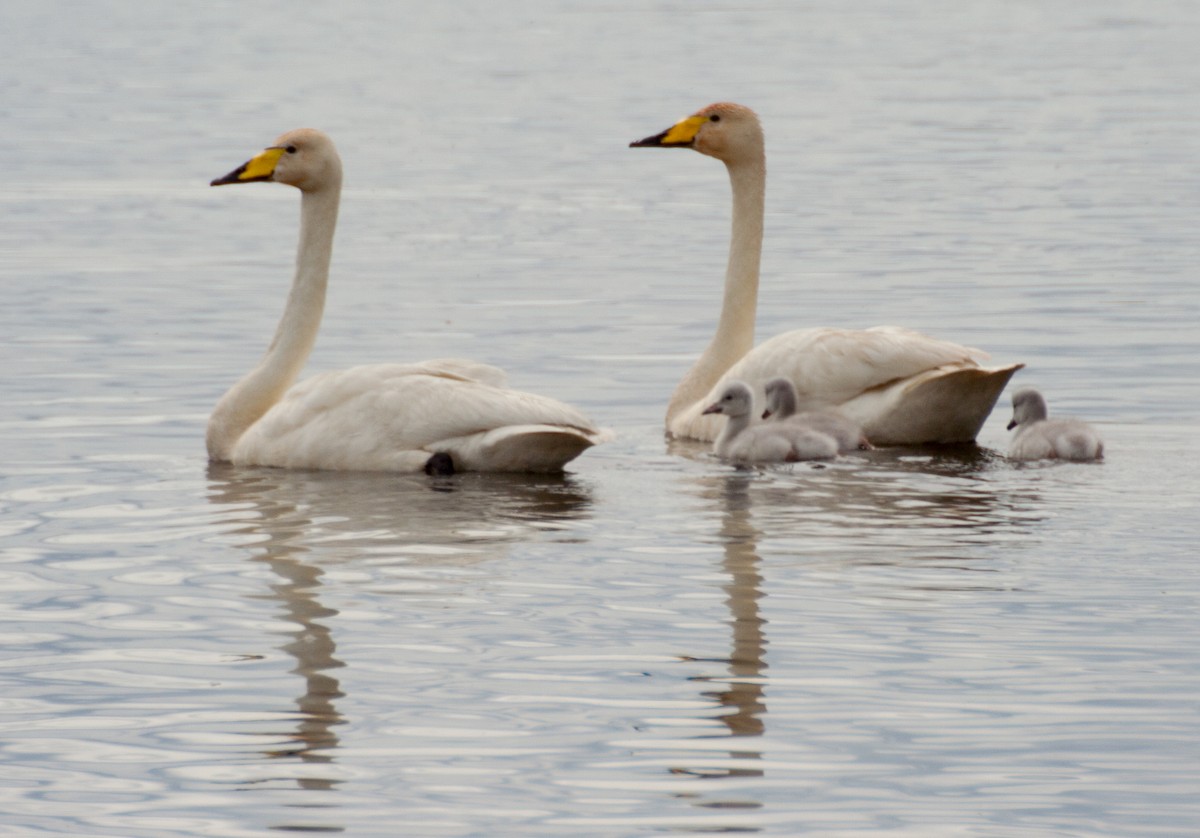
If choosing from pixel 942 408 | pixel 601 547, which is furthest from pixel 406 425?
pixel 942 408

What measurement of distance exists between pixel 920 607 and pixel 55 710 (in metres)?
3.03

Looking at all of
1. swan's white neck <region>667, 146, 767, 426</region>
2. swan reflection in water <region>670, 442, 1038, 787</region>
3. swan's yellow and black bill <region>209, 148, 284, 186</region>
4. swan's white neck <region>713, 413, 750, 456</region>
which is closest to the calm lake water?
swan reflection in water <region>670, 442, 1038, 787</region>

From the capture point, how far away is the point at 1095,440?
36.3ft

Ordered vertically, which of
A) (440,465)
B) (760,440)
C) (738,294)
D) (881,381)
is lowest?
(440,465)

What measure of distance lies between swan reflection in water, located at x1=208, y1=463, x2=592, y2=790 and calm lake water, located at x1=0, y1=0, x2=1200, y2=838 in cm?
3

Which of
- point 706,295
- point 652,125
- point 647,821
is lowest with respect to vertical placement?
point 647,821

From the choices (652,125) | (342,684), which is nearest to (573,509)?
(342,684)

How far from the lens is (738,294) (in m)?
13.5

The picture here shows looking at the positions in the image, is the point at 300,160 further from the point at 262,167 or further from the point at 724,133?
the point at 724,133

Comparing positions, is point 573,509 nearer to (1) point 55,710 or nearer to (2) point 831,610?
(2) point 831,610

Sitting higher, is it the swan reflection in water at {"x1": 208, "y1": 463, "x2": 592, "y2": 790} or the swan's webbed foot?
the swan's webbed foot

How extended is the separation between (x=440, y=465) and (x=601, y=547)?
191 cm

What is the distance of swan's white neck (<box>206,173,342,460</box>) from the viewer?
1208cm

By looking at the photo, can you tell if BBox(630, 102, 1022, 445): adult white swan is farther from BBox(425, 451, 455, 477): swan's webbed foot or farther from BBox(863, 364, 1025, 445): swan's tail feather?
BBox(425, 451, 455, 477): swan's webbed foot
